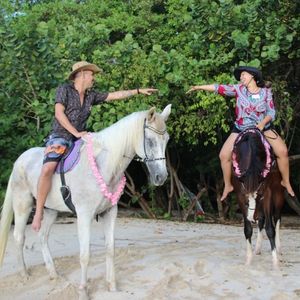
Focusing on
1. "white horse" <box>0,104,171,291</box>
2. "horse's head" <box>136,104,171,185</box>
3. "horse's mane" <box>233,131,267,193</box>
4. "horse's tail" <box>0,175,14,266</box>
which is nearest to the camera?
"horse's head" <box>136,104,171,185</box>

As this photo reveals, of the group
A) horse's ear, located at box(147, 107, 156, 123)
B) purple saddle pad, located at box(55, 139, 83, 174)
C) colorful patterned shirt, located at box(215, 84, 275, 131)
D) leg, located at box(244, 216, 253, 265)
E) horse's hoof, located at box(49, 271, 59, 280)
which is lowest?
horse's hoof, located at box(49, 271, 59, 280)

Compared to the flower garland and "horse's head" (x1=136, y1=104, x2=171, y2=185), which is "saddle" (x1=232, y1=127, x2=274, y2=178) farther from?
the flower garland

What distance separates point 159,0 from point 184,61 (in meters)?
3.88

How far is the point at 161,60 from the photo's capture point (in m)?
9.37

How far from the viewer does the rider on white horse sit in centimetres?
559

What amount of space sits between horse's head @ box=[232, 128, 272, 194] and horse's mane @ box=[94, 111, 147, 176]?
1.43 meters

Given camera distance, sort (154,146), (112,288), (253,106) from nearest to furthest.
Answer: (154,146)
(112,288)
(253,106)

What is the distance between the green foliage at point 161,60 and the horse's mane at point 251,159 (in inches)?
113

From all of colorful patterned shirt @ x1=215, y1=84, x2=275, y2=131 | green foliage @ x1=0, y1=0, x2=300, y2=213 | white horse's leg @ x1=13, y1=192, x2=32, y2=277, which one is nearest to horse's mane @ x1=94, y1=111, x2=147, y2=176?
white horse's leg @ x1=13, y1=192, x2=32, y2=277

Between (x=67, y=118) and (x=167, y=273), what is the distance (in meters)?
1.98

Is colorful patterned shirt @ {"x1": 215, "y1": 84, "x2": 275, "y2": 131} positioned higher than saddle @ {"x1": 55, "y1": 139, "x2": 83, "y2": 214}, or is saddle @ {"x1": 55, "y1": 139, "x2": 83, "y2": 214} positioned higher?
colorful patterned shirt @ {"x1": 215, "y1": 84, "x2": 275, "y2": 131}

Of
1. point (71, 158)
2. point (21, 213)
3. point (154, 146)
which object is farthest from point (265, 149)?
point (21, 213)

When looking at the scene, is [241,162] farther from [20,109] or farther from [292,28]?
[20,109]

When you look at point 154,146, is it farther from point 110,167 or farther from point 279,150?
point 279,150
